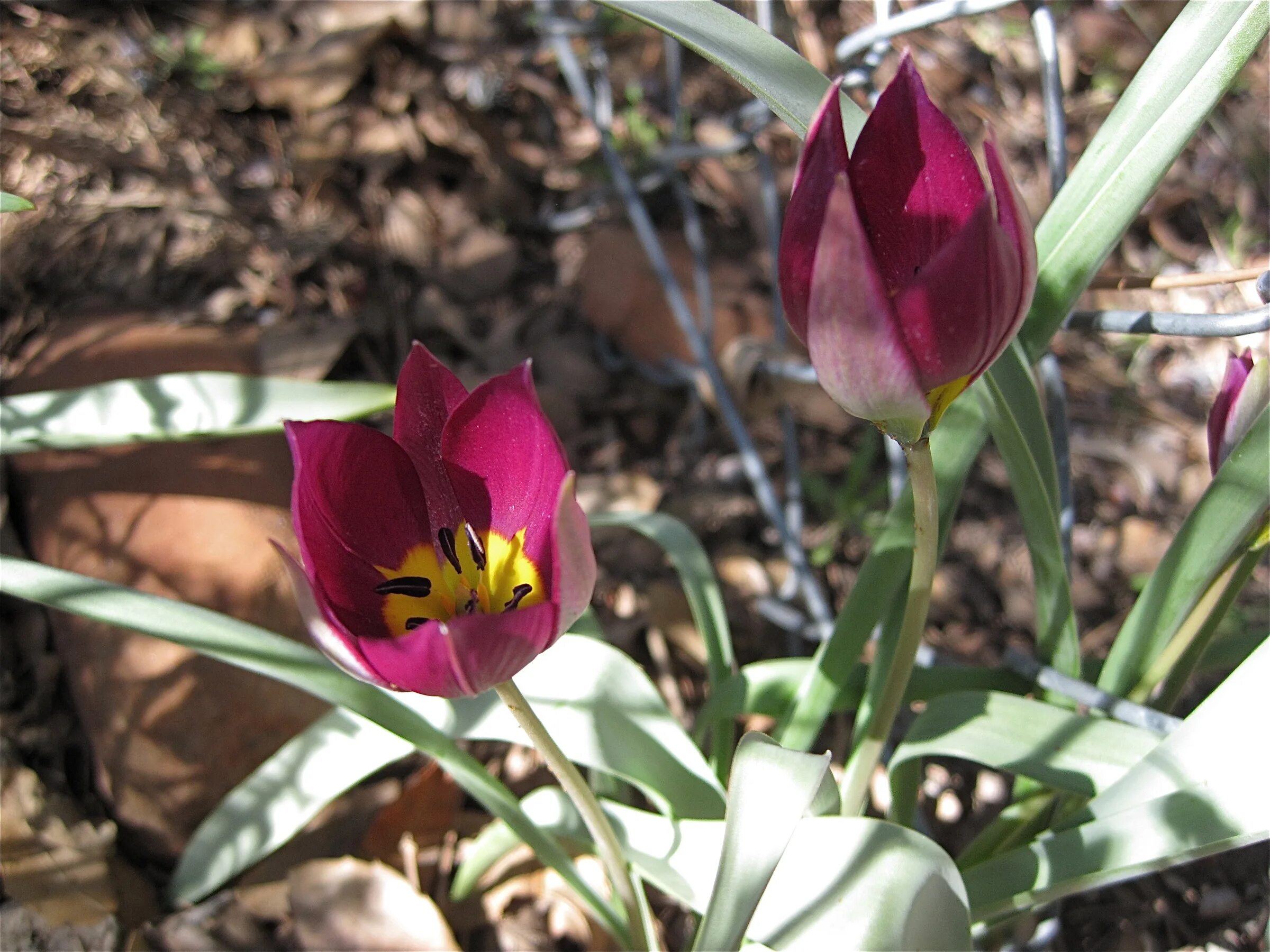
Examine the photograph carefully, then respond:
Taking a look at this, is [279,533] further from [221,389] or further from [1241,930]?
[1241,930]

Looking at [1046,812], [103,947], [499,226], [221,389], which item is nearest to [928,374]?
[1046,812]

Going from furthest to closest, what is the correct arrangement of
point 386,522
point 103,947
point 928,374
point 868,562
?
point 103,947 → point 868,562 → point 386,522 → point 928,374

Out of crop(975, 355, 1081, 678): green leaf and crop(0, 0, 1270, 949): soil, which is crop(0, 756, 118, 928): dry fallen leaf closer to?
crop(0, 0, 1270, 949): soil

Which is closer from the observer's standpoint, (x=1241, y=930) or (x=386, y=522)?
(x=386, y=522)

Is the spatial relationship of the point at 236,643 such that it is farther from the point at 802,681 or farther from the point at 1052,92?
the point at 1052,92

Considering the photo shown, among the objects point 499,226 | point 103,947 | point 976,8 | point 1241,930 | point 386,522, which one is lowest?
point 103,947

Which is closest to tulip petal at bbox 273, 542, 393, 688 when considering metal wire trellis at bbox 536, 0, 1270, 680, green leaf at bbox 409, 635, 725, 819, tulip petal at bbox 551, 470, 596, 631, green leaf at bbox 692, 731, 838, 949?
tulip petal at bbox 551, 470, 596, 631
